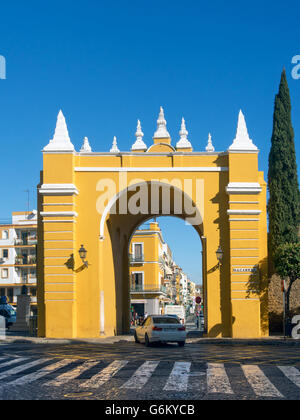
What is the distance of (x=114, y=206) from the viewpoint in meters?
27.1

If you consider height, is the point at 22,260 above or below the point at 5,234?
below

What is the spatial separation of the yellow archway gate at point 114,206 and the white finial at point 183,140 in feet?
21.9

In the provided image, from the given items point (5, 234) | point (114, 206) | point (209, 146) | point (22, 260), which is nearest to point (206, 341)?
point (114, 206)

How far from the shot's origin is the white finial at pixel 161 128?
33.0 m

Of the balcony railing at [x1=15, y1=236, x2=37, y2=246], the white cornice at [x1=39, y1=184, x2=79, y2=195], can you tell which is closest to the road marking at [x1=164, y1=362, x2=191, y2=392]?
the white cornice at [x1=39, y1=184, x2=79, y2=195]

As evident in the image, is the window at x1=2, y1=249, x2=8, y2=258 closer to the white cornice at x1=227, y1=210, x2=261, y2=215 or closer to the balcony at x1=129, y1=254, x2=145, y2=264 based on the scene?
the balcony at x1=129, y1=254, x2=145, y2=264

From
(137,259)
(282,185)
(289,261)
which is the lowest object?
(137,259)

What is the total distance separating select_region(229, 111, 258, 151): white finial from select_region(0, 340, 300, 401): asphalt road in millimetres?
9714

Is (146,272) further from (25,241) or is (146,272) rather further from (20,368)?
(20,368)

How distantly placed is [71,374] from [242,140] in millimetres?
15671

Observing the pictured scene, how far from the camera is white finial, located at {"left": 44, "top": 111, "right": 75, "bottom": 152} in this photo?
84.1ft

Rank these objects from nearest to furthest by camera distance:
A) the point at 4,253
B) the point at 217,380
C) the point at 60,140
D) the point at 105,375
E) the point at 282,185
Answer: the point at 217,380, the point at 105,375, the point at 60,140, the point at 282,185, the point at 4,253

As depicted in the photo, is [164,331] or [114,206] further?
[114,206]
